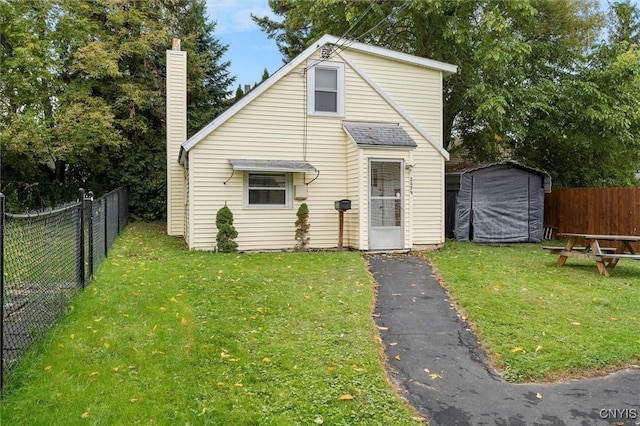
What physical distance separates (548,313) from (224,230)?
702cm

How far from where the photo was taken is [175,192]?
14578mm

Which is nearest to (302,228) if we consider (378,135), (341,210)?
(341,210)

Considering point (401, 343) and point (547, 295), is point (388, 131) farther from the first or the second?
point (401, 343)

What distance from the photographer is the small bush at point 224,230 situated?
1080 cm

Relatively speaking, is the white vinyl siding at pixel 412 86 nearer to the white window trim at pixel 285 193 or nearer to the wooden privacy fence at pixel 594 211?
the white window trim at pixel 285 193

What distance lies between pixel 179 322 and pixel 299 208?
642 cm

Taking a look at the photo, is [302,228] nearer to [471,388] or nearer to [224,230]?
[224,230]

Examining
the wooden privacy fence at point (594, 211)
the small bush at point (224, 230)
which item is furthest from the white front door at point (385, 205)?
the wooden privacy fence at point (594, 211)

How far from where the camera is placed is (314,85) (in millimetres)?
11727

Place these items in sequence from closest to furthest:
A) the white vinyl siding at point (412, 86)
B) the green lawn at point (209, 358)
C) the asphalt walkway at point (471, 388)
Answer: the green lawn at point (209, 358), the asphalt walkway at point (471, 388), the white vinyl siding at point (412, 86)

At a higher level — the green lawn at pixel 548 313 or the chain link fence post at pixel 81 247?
the chain link fence post at pixel 81 247

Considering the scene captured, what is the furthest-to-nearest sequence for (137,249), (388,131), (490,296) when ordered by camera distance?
(388,131) → (137,249) → (490,296)

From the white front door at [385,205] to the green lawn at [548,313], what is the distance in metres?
1.44

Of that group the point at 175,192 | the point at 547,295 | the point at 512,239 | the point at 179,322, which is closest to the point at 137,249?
the point at 175,192
